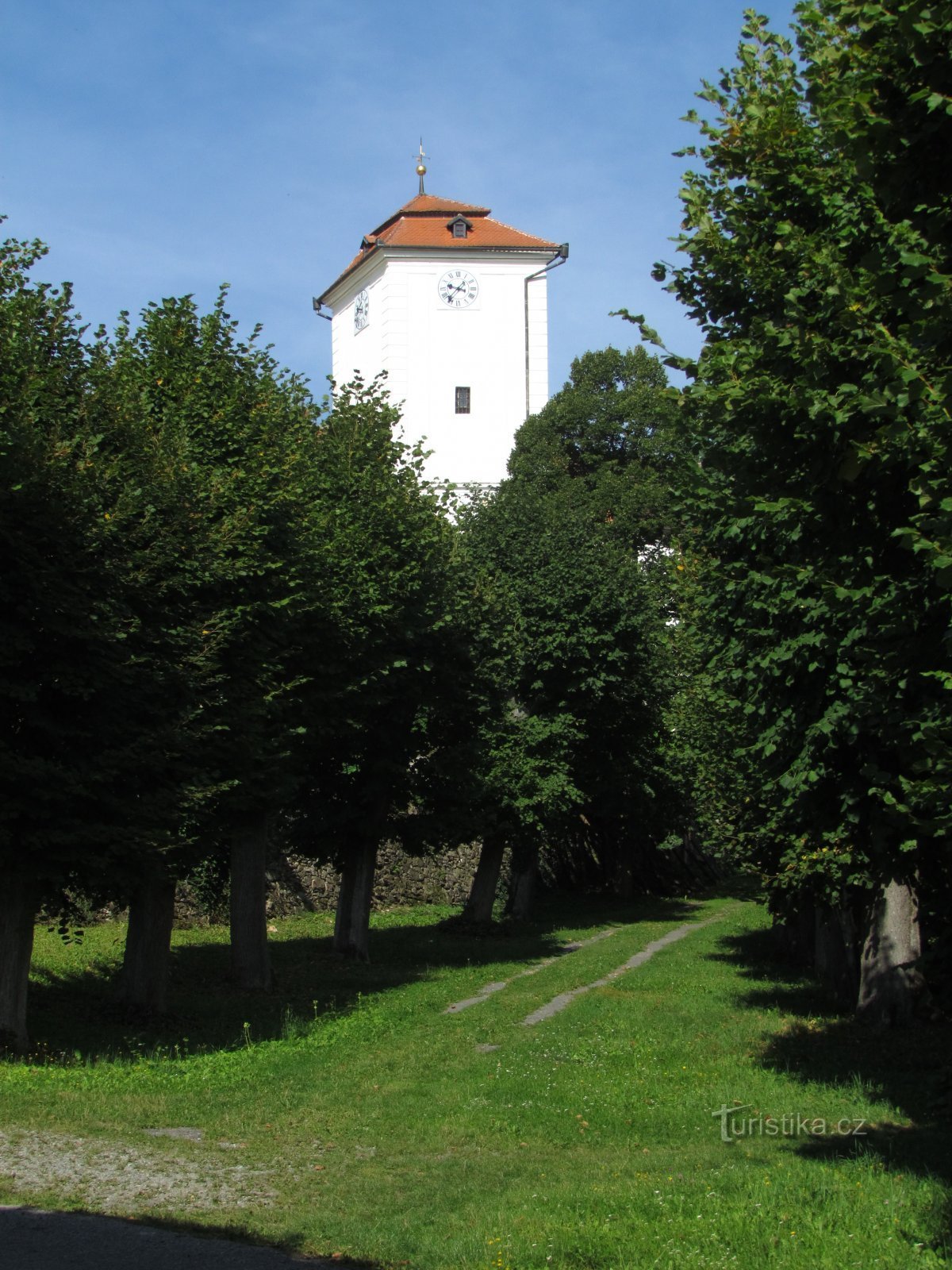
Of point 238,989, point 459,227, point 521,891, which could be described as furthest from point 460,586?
point 459,227

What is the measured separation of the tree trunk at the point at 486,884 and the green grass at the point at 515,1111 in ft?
32.0

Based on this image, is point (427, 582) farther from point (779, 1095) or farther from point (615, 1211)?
point (615, 1211)

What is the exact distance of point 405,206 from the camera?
7088cm

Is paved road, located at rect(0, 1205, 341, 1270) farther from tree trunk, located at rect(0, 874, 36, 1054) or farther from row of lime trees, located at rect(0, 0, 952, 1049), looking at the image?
tree trunk, located at rect(0, 874, 36, 1054)

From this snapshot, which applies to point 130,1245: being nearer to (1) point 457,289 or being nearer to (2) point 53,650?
(2) point 53,650

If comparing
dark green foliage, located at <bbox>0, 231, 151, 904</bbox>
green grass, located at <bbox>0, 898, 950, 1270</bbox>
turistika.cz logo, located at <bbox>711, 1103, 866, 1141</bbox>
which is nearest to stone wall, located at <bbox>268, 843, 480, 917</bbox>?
green grass, located at <bbox>0, 898, 950, 1270</bbox>

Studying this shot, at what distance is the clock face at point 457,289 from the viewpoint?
220ft

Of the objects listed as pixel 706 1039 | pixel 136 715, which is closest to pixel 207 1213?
pixel 136 715

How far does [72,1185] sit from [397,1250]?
2723 millimetres

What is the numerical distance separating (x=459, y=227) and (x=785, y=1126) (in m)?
61.6

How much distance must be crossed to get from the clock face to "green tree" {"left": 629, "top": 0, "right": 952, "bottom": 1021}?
54860 mm

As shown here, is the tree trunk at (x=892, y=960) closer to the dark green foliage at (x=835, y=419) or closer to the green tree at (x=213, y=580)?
the dark green foliage at (x=835, y=419)

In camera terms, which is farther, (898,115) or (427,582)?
(427,582)

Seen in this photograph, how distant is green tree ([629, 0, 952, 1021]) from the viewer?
7539 millimetres
